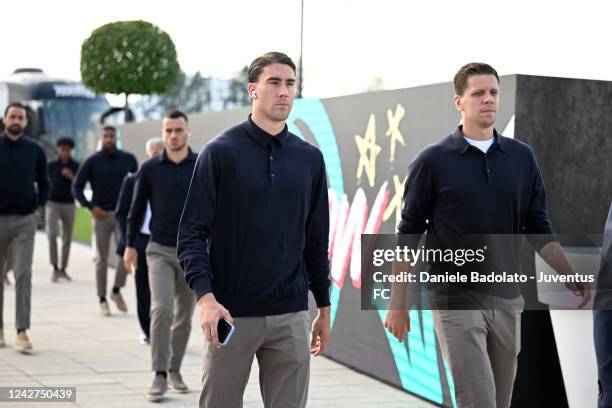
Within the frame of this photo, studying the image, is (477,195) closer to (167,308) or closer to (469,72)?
(469,72)

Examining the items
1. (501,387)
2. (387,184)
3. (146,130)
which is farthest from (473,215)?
(146,130)

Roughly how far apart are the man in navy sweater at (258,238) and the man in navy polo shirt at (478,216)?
0.65m

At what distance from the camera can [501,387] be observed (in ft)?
16.8

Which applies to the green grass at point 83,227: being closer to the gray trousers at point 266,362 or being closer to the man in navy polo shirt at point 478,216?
the man in navy polo shirt at point 478,216

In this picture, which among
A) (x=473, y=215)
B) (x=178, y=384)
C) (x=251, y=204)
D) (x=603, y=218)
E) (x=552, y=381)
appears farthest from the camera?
(x=178, y=384)

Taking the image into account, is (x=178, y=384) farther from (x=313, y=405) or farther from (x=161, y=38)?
(x=161, y=38)

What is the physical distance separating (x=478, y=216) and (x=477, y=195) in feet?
0.31

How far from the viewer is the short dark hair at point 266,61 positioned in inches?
184

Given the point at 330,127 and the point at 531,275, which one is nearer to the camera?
the point at 531,275

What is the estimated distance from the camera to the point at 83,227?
25.1 metres

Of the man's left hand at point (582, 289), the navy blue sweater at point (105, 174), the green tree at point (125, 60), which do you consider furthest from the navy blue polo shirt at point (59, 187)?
the man's left hand at point (582, 289)

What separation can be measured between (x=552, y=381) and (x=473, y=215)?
2.50 m

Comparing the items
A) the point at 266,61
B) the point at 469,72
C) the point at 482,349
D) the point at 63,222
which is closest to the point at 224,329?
the point at 266,61

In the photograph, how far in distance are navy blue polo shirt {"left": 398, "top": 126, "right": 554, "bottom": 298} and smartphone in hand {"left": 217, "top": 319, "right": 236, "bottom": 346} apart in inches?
41.3
